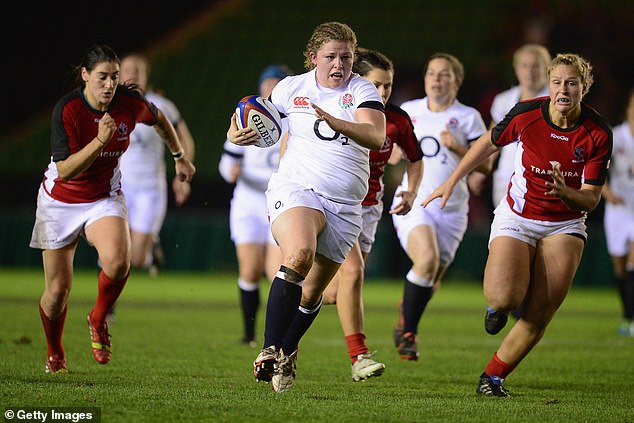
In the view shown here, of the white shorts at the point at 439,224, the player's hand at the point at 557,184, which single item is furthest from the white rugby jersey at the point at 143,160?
the player's hand at the point at 557,184

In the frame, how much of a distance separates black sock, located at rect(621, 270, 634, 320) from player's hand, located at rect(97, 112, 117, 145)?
709cm

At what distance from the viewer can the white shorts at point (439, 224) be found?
29.3 ft

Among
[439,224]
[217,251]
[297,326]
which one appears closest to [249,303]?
[439,224]

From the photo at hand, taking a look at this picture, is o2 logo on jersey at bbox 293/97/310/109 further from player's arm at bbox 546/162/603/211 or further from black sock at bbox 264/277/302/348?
player's arm at bbox 546/162/603/211

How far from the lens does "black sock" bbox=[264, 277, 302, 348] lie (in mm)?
6078

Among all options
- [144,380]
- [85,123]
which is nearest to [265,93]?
[85,123]

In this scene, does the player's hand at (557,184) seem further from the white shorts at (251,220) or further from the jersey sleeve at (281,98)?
the white shorts at (251,220)

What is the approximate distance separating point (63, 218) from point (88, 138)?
1.86ft

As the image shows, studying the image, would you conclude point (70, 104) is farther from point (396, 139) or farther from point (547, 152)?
point (547, 152)

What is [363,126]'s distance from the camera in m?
6.12

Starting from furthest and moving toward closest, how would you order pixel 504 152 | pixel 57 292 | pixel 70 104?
pixel 504 152
pixel 57 292
pixel 70 104

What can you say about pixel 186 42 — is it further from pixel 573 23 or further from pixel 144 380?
pixel 144 380

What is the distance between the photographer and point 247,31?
27.1 meters

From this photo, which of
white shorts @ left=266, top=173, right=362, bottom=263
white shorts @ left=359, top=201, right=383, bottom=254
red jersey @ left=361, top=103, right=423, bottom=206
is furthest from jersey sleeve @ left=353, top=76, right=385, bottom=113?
white shorts @ left=359, top=201, right=383, bottom=254
